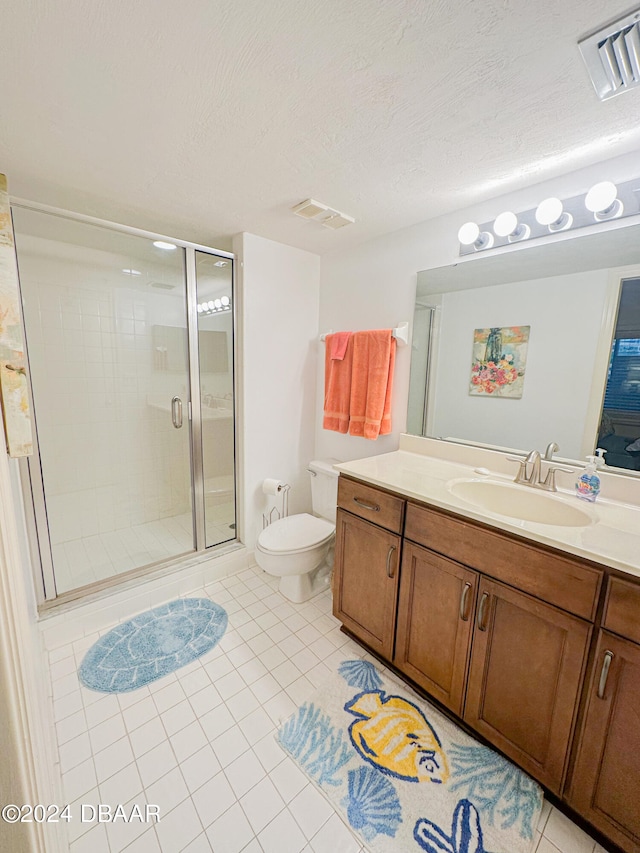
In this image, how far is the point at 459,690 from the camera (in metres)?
1.24

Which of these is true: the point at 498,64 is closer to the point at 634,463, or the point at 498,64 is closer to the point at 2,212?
the point at 634,463

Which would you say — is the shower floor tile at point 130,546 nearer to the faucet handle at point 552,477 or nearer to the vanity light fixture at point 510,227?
the faucet handle at point 552,477

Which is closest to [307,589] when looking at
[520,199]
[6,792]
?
[6,792]

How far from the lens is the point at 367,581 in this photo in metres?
1.55

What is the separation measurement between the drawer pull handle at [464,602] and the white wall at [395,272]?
1.00m

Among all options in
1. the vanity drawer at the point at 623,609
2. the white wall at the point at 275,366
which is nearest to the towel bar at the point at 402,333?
the white wall at the point at 275,366

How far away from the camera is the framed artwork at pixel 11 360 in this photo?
1.08m

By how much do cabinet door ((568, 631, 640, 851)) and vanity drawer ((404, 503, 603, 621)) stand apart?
4.0 inches

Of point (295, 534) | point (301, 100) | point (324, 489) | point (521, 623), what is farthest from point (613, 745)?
point (301, 100)

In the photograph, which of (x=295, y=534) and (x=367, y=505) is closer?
(x=367, y=505)

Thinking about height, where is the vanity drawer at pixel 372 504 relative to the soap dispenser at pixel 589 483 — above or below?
below

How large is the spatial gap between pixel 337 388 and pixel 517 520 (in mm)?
Answer: 1345

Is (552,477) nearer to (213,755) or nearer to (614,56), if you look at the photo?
(614,56)

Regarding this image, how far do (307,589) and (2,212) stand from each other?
2.12 metres
